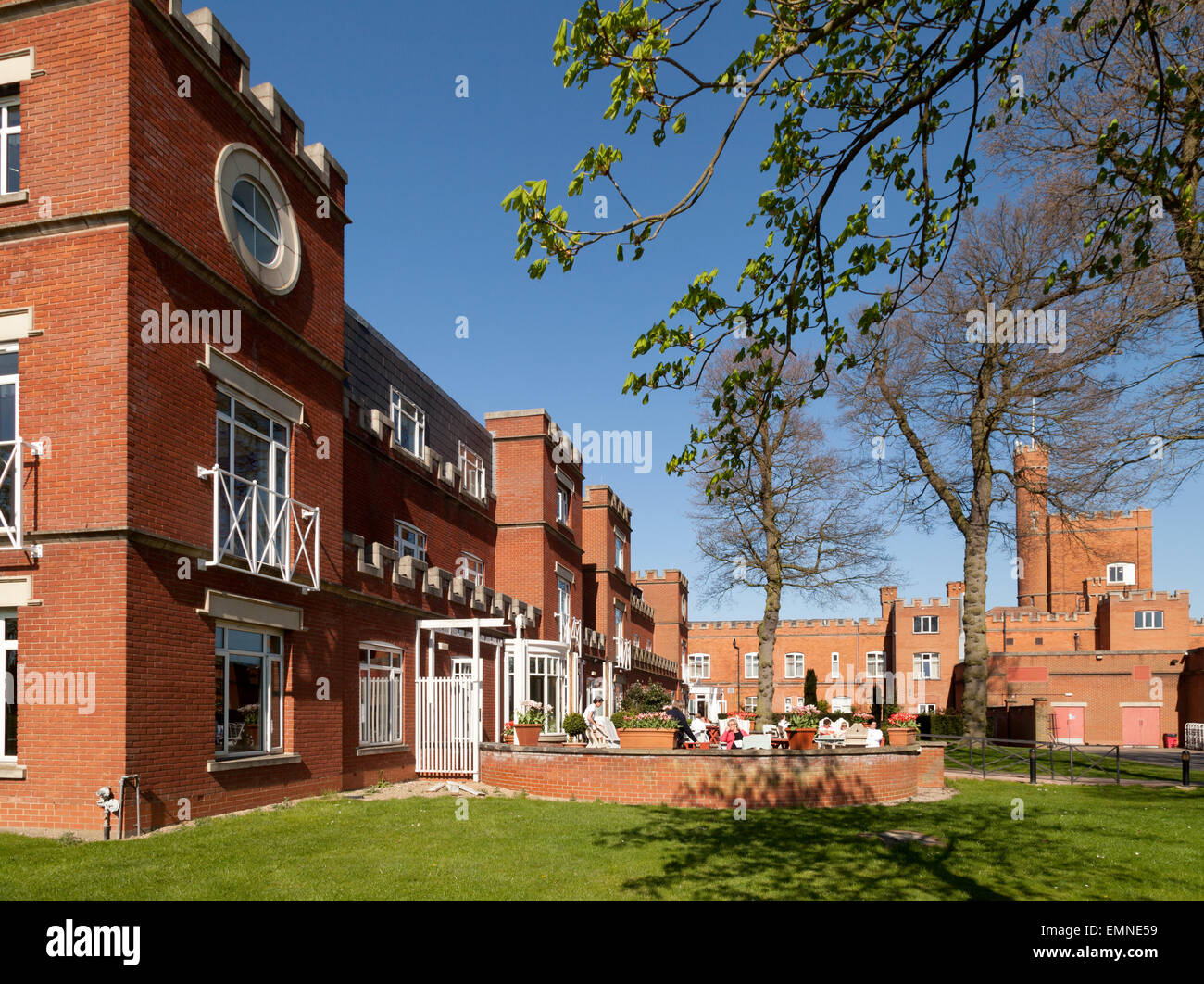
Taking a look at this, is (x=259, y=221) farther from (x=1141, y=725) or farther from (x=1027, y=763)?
(x=1141, y=725)

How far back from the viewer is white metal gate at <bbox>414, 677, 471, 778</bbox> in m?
19.2

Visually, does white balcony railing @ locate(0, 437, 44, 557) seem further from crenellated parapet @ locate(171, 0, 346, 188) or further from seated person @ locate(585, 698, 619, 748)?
seated person @ locate(585, 698, 619, 748)

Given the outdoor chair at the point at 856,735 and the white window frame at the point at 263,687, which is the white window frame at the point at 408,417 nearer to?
the white window frame at the point at 263,687

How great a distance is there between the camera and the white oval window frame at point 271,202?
1337 centimetres

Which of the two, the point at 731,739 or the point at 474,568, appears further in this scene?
the point at 474,568

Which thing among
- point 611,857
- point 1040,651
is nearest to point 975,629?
point 611,857

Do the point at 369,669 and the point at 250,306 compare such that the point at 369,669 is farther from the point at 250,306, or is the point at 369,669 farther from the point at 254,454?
the point at 250,306

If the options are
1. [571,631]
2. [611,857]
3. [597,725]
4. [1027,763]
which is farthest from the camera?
[571,631]

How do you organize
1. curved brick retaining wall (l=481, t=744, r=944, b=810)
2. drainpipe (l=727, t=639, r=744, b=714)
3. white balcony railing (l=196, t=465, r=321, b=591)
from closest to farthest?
white balcony railing (l=196, t=465, r=321, b=591) → curved brick retaining wall (l=481, t=744, r=944, b=810) → drainpipe (l=727, t=639, r=744, b=714)

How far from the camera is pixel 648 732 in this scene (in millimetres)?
16016

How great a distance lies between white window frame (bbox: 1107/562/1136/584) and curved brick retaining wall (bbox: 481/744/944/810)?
56.6 m

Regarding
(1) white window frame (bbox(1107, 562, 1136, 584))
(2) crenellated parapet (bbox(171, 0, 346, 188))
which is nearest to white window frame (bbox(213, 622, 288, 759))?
(2) crenellated parapet (bbox(171, 0, 346, 188))

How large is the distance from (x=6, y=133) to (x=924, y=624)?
191ft

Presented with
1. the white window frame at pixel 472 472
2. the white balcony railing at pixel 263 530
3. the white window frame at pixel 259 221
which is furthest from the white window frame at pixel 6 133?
the white window frame at pixel 472 472
